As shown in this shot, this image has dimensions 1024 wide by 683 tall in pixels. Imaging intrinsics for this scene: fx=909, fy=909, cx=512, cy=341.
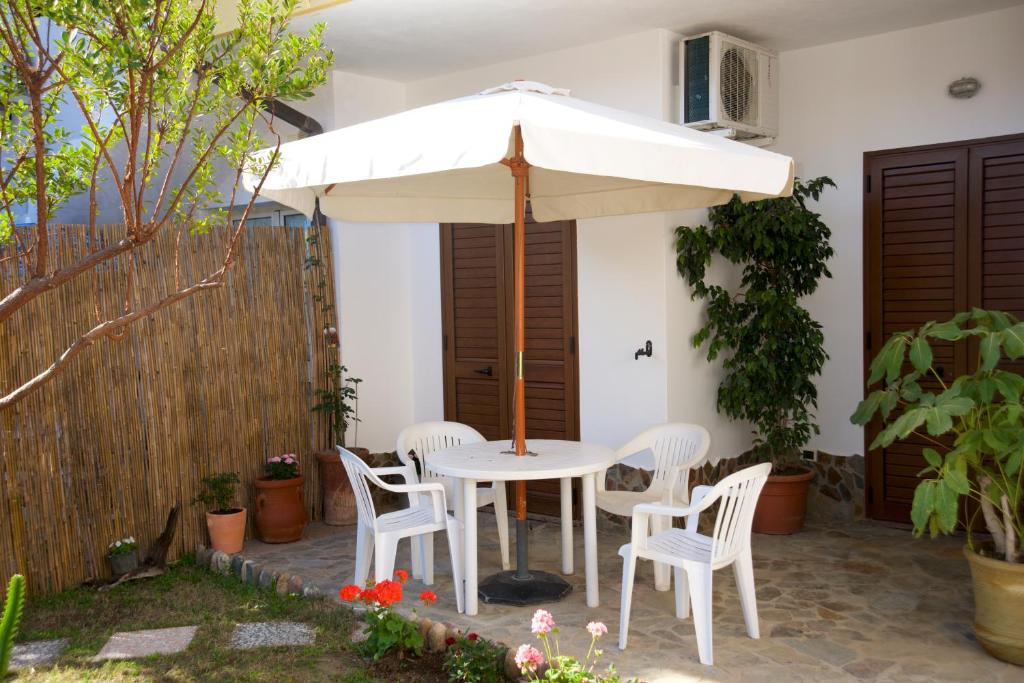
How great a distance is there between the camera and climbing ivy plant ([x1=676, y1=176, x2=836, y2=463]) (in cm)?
536

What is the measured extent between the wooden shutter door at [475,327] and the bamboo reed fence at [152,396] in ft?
2.81

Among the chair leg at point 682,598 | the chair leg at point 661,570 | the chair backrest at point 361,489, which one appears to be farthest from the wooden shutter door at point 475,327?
the chair leg at point 682,598

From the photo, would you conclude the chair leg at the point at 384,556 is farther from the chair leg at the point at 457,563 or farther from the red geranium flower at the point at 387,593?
the red geranium flower at the point at 387,593

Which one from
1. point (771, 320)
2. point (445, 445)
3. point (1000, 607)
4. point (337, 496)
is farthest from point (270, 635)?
point (771, 320)

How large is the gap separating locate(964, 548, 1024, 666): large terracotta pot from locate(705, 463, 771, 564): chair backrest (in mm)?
909

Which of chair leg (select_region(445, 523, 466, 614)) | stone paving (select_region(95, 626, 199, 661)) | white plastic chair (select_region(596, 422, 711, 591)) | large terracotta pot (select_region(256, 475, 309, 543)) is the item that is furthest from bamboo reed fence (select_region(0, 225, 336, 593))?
white plastic chair (select_region(596, 422, 711, 591))

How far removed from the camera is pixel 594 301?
5734mm

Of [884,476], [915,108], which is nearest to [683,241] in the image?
[915,108]

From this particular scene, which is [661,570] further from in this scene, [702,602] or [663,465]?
[702,602]

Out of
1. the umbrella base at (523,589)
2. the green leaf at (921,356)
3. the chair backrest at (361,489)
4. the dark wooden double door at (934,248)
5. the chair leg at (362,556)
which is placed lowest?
the umbrella base at (523,589)

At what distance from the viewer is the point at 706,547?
3.73 meters

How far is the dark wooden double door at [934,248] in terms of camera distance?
5.18 meters

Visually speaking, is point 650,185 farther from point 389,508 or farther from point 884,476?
point 389,508

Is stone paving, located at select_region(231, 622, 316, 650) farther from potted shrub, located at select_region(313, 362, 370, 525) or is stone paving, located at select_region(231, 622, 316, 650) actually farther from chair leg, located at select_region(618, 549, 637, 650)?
potted shrub, located at select_region(313, 362, 370, 525)
